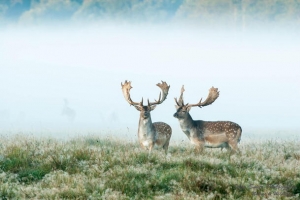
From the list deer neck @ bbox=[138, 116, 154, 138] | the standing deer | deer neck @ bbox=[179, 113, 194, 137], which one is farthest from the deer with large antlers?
deer neck @ bbox=[138, 116, 154, 138]

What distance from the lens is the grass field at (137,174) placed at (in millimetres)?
12984

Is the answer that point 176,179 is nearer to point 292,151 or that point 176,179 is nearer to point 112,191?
point 112,191

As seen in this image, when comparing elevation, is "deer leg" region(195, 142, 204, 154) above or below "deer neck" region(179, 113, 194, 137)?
below

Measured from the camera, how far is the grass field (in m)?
13.0

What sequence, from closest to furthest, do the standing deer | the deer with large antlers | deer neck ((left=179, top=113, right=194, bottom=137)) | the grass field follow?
1. the grass field
2. the standing deer
3. the deer with large antlers
4. deer neck ((left=179, top=113, right=194, bottom=137))

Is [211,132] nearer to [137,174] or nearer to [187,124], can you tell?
[187,124]

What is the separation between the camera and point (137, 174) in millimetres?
14125

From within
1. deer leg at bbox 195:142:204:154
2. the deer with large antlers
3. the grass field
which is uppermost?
the deer with large antlers

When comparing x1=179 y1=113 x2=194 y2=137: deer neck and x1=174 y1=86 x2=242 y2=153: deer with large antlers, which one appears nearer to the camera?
x1=174 y1=86 x2=242 y2=153: deer with large antlers

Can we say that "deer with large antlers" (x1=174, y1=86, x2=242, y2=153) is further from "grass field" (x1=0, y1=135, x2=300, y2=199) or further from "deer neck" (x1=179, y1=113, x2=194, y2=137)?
"grass field" (x1=0, y1=135, x2=300, y2=199)

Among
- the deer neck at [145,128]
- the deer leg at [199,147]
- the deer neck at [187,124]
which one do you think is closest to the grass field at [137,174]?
the deer leg at [199,147]

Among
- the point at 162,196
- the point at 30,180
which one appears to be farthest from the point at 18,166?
the point at 162,196

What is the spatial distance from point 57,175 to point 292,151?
23.1 feet

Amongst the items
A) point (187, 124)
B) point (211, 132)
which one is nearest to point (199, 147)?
point (211, 132)
